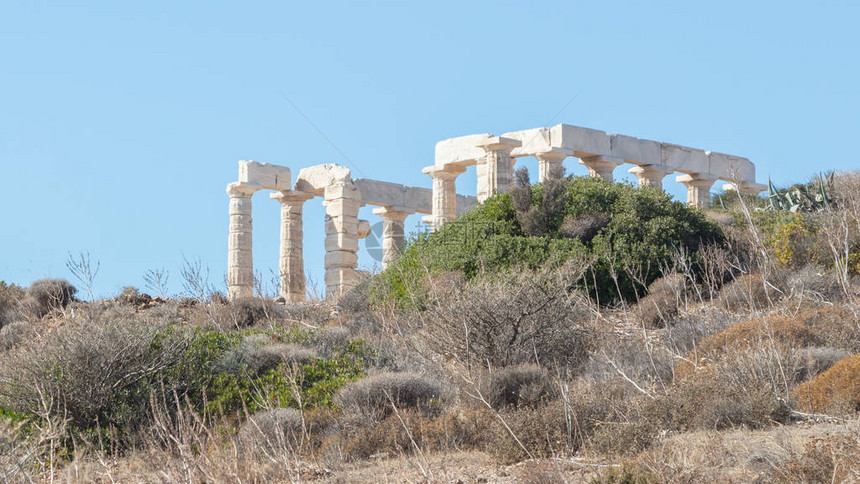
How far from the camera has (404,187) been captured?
99.8ft

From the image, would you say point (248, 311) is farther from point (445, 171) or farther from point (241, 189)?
point (445, 171)

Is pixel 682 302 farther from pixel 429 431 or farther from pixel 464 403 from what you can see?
pixel 429 431

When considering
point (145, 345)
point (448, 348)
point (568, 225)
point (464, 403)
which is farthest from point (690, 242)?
point (145, 345)

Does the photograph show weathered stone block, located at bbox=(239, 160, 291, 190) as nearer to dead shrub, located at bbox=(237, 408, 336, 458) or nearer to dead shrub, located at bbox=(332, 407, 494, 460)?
dead shrub, located at bbox=(237, 408, 336, 458)

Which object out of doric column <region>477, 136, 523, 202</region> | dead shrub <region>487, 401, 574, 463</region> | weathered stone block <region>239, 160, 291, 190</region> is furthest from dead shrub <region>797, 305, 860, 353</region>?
weathered stone block <region>239, 160, 291, 190</region>

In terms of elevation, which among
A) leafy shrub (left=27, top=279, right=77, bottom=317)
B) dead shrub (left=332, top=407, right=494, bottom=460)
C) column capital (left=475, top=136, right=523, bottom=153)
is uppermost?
column capital (left=475, top=136, right=523, bottom=153)

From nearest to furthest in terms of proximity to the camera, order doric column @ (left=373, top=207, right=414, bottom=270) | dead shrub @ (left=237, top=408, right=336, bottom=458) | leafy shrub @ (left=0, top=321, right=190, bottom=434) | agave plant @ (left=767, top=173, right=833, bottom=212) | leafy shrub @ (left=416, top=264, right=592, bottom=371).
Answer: dead shrub @ (left=237, top=408, right=336, bottom=458), leafy shrub @ (left=0, top=321, right=190, bottom=434), leafy shrub @ (left=416, top=264, right=592, bottom=371), agave plant @ (left=767, top=173, right=833, bottom=212), doric column @ (left=373, top=207, right=414, bottom=270)

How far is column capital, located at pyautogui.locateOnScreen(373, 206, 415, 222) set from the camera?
3016 centimetres

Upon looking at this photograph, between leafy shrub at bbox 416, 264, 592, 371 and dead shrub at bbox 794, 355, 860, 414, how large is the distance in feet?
10.1

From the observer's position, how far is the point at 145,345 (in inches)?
435

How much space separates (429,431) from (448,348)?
2945 millimetres

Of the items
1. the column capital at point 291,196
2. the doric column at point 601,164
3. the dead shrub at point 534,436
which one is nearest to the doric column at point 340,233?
the column capital at point 291,196

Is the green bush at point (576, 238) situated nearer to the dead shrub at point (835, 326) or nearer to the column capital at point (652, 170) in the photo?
the dead shrub at point (835, 326)

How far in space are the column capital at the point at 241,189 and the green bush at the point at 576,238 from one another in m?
8.16
